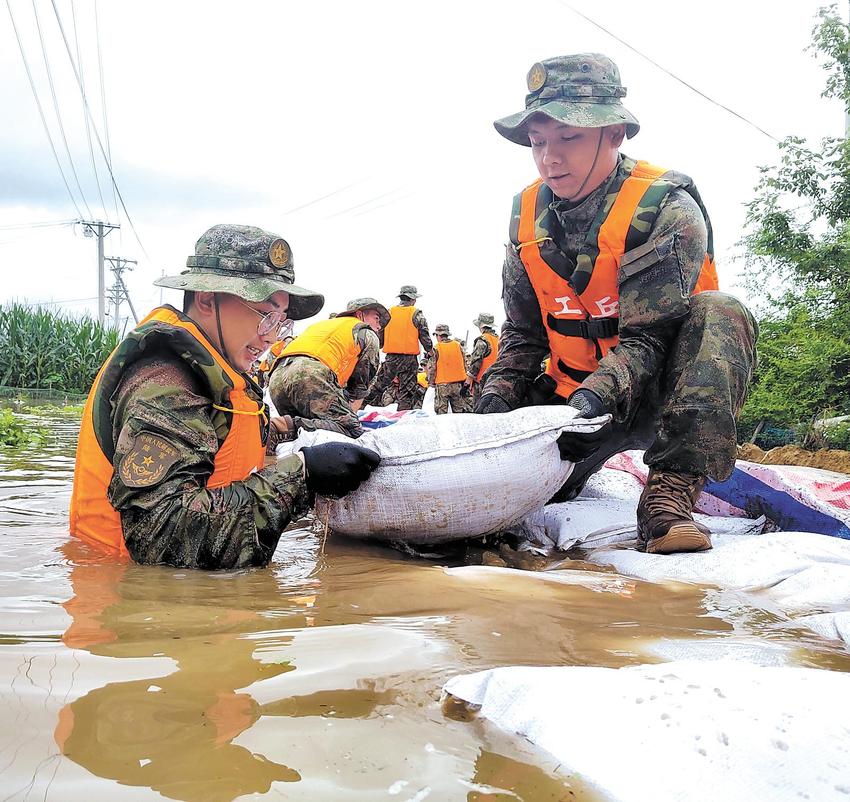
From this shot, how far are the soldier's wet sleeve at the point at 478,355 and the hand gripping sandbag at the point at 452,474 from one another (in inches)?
403

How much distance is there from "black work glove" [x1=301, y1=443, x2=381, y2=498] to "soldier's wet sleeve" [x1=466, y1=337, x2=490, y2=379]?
10.4m

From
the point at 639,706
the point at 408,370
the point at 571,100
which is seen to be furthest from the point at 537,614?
the point at 408,370

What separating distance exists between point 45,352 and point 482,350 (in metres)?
10.8

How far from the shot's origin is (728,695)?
2.89 ft

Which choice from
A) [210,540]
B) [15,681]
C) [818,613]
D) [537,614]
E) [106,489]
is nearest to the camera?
[15,681]

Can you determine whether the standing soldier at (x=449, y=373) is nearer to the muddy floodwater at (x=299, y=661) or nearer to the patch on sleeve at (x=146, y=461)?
the muddy floodwater at (x=299, y=661)

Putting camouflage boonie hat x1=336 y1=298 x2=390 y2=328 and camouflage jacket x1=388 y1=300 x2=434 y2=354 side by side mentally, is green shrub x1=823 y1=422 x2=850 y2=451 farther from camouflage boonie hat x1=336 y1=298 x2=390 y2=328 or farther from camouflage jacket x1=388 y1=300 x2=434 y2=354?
camouflage jacket x1=388 y1=300 x2=434 y2=354

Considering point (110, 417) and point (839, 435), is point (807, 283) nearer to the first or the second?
point (839, 435)

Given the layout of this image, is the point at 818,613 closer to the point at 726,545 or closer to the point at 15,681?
the point at 726,545

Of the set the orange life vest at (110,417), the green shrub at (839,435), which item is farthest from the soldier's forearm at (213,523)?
the green shrub at (839,435)

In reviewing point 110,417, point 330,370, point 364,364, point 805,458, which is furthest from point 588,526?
point 805,458

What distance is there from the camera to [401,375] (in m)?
11.6

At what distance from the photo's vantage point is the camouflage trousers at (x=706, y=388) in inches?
95.0

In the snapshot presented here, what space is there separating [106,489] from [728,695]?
1.68 meters
